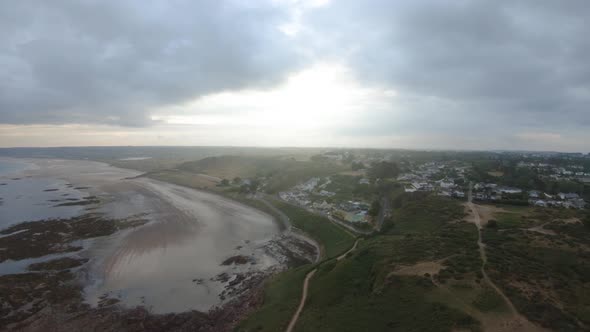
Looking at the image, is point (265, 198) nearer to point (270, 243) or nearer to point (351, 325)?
point (270, 243)

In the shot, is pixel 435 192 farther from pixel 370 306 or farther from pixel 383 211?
pixel 370 306

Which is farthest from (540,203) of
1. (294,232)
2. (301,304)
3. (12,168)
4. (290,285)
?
(12,168)

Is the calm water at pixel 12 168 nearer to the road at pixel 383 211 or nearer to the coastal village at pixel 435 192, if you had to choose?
the coastal village at pixel 435 192

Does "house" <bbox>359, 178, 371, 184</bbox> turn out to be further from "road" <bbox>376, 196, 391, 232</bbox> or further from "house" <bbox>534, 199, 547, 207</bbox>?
"house" <bbox>534, 199, 547, 207</bbox>

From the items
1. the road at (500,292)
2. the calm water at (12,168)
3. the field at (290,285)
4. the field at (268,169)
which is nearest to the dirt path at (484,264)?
the road at (500,292)

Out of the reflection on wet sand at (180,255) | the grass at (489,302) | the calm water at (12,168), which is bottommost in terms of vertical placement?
the reflection on wet sand at (180,255)

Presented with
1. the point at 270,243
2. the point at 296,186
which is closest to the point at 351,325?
the point at 270,243

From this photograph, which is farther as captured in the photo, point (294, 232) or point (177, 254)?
point (294, 232)

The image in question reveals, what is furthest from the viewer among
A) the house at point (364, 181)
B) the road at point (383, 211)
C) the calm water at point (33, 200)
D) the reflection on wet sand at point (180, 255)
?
the house at point (364, 181)

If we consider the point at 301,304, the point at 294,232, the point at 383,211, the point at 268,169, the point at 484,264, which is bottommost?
the point at 294,232
